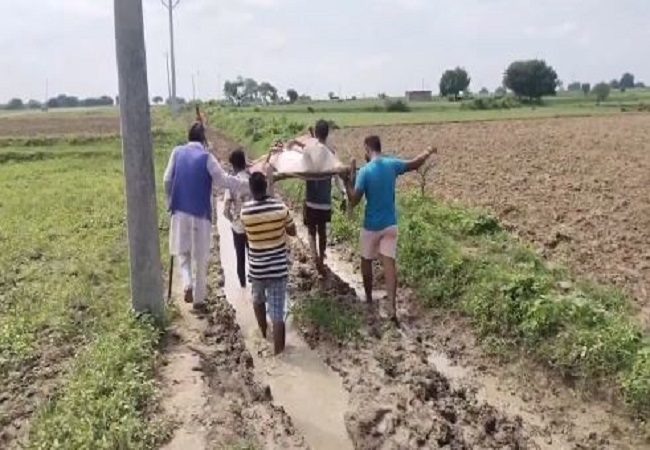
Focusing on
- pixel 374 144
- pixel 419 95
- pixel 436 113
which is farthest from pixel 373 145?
pixel 419 95

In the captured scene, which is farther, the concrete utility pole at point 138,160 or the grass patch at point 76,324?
the concrete utility pole at point 138,160

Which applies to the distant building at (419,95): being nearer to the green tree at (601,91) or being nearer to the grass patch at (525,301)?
the green tree at (601,91)

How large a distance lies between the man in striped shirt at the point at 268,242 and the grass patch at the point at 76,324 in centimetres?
115

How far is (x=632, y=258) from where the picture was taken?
423 inches

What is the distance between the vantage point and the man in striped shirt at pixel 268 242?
23.1ft

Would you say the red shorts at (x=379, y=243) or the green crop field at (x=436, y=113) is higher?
the green crop field at (x=436, y=113)

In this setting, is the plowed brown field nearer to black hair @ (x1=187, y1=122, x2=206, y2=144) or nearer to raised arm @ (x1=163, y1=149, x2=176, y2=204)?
black hair @ (x1=187, y1=122, x2=206, y2=144)

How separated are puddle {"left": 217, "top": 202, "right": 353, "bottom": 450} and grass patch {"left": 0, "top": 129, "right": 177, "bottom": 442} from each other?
3.61 ft

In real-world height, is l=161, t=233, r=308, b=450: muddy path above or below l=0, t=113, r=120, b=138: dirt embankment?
below

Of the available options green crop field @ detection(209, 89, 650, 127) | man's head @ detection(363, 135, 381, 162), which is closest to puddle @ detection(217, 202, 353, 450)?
man's head @ detection(363, 135, 381, 162)

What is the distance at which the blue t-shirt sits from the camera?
26.0 ft

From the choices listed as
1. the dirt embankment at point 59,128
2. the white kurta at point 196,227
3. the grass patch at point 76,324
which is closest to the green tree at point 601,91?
the dirt embankment at point 59,128

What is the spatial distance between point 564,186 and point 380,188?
1171 centimetres

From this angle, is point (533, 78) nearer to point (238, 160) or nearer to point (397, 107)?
point (397, 107)
